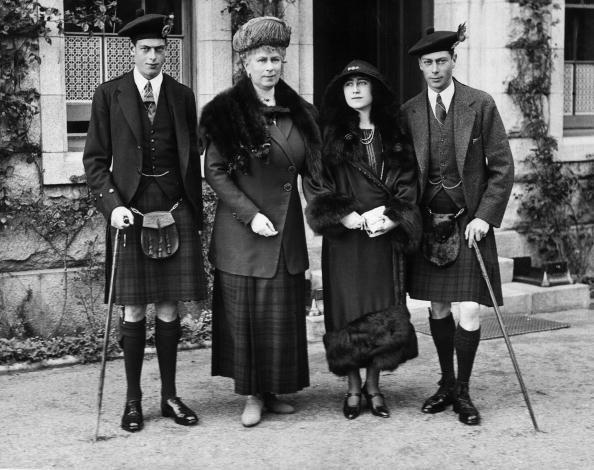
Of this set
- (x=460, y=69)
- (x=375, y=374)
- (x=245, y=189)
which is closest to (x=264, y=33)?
(x=245, y=189)

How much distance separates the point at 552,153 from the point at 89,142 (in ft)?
16.8

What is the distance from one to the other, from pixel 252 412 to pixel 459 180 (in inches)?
63.8

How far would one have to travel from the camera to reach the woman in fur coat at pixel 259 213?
17.5 ft

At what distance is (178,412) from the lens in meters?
5.46

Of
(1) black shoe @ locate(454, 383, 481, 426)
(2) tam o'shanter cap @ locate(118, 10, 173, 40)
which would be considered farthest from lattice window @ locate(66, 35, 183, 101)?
(1) black shoe @ locate(454, 383, 481, 426)

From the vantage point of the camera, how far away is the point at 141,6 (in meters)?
7.71

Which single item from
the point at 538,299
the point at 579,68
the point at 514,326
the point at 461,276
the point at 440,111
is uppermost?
the point at 579,68

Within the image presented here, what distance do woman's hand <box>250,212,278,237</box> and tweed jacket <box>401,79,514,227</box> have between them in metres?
0.82

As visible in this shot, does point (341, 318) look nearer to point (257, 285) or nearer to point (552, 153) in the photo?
point (257, 285)

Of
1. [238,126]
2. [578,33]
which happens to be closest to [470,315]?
[238,126]

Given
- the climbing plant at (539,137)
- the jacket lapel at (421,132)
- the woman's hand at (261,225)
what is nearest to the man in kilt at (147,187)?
the woman's hand at (261,225)

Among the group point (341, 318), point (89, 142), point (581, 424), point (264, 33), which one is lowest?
point (581, 424)

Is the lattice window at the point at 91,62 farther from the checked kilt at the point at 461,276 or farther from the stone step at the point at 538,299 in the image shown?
the checked kilt at the point at 461,276

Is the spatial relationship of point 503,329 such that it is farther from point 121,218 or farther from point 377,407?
point 121,218
